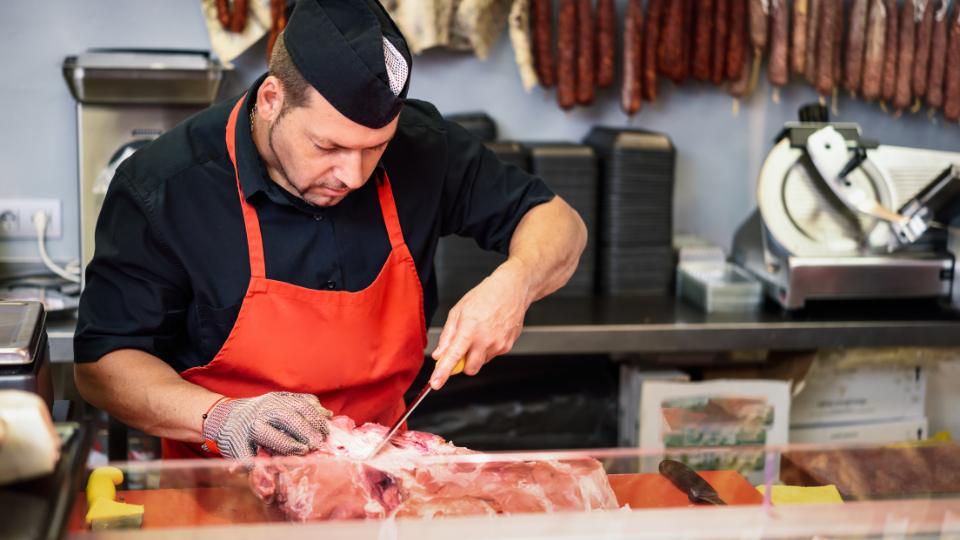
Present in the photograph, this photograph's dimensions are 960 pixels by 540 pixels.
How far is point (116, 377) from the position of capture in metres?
2.04

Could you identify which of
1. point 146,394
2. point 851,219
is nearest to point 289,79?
point 146,394

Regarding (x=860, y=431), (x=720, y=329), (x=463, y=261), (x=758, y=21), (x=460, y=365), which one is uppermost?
(x=758, y=21)

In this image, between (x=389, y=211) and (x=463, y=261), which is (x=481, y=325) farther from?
(x=463, y=261)

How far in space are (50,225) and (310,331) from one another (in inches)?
89.8

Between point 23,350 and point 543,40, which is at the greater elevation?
point 543,40

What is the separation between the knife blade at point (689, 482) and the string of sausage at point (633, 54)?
8.23ft

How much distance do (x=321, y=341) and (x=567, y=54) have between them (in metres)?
2.19

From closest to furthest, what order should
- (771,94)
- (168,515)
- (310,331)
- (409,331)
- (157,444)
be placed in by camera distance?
(168,515)
(310,331)
(409,331)
(157,444)
(771,94)

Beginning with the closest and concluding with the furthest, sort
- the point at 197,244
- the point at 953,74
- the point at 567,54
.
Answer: the point at 197,244
the point at 567,54
the point at 953,74

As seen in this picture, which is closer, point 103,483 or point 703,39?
point 103,483

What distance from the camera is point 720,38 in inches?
162

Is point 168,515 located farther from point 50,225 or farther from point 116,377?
point 50,225

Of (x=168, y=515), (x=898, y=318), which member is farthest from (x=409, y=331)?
(x=898, y=318)

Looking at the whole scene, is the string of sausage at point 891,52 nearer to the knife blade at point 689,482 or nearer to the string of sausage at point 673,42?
the string of sausage at point 673,42
